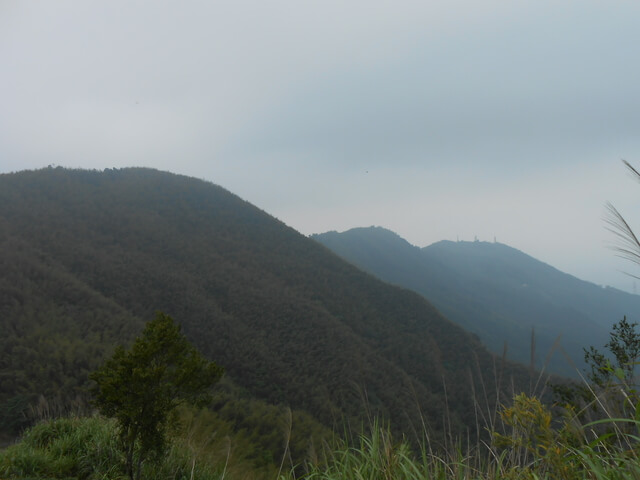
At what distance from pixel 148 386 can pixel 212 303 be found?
23333mm

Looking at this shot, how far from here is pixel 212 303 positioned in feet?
86.0

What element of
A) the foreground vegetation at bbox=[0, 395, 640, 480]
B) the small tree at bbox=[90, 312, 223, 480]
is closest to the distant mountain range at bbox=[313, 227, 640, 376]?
the foreground vegetation at bbox=[0, 395, 640, 480]

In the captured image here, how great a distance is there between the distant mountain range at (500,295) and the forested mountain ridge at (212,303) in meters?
35.0

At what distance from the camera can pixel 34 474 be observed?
352cm

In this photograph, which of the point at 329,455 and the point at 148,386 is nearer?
the point at 148,386

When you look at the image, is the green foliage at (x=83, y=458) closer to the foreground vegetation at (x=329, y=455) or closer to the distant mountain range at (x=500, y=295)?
the foreground vegetation at (x=329, y=455)

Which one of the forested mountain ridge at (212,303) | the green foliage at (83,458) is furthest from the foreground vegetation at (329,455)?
the forested mountain ridge at (212,303)

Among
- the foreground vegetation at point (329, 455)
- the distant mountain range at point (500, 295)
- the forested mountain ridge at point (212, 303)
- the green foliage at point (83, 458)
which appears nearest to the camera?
the foreground vegetation at point (329, 455)

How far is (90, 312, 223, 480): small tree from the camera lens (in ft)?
12.2

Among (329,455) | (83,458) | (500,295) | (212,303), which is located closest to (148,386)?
(83,458)

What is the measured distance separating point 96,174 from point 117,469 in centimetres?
5337

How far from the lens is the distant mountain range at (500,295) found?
259 ft

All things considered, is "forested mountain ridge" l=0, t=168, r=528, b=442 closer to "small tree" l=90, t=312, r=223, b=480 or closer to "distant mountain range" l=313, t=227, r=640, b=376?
"small tree" l=90, t=312, r=223, b=480

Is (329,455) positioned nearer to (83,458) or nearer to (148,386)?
(148,386)
